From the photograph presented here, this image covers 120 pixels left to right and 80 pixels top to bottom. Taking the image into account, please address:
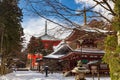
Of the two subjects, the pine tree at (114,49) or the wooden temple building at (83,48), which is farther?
the wooden temple building at (83,48)

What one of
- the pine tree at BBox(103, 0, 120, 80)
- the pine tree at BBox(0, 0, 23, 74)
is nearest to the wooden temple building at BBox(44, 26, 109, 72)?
the pine tree at BBox(103, 0, 120, 80)

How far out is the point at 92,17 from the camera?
593cm

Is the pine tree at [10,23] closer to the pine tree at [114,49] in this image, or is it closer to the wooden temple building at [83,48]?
the wooden temple building at [83,48]

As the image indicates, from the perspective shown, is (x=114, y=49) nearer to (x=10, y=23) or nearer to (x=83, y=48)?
(x=10, y=23)

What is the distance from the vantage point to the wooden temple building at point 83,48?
597cm

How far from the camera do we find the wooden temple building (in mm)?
5973

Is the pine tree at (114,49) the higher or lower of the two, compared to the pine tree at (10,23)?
lower

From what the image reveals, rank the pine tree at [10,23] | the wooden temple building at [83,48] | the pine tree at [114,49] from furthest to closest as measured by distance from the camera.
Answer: the pine tree at [10,23], the wooden temple building at [83,48], the pine tree at [114,49]

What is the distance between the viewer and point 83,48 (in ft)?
116

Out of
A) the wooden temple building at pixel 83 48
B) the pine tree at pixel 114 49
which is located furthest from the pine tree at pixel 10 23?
the pine tree at pixel 114 49

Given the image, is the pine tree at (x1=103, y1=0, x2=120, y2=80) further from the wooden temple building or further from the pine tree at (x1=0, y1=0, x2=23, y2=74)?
the pine tree at (x1=0, y1=0, x2=23, y2=74)

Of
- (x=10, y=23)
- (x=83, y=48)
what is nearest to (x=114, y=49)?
(x=10, y=23)

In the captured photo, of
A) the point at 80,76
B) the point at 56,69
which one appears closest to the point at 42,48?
the point at 56,69

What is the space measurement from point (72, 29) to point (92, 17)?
1.72 ft
